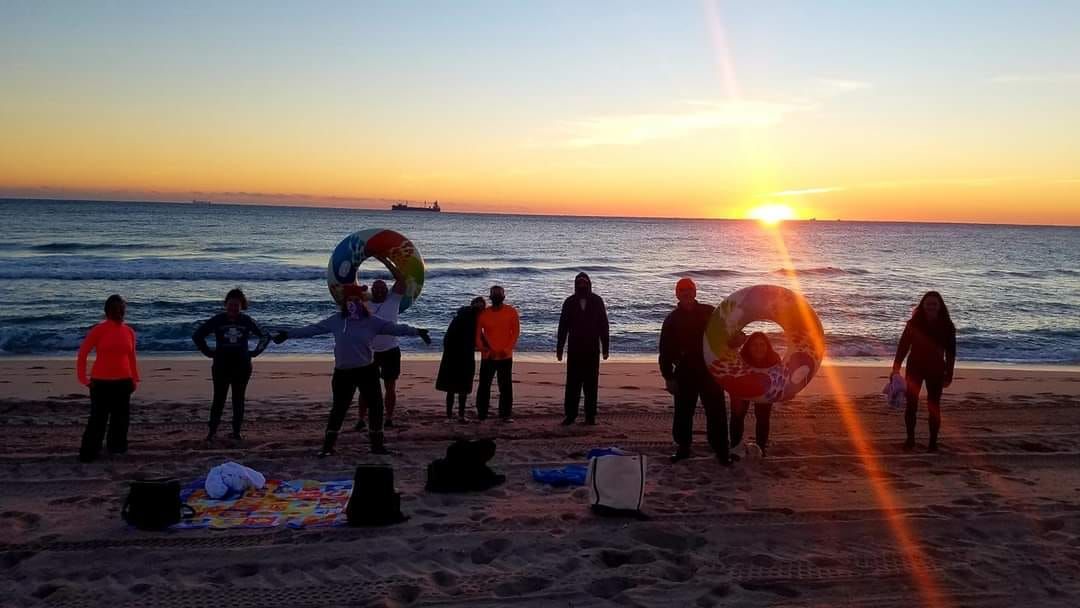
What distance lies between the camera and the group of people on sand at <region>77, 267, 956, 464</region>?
268 inches

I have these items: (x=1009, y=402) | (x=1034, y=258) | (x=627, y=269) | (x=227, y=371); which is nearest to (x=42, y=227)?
(x=627, y=269)

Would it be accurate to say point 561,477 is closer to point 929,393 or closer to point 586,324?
point 586,324

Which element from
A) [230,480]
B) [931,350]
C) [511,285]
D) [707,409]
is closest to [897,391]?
[931,350]

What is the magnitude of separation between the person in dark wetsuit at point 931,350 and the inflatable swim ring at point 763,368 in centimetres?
105

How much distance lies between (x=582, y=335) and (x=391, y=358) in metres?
2.00

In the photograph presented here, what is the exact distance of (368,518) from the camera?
528cm

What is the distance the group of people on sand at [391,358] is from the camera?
6.82 meters

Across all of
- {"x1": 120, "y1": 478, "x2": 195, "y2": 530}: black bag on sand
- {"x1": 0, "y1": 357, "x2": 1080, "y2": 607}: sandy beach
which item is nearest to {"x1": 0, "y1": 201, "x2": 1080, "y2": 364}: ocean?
{"x1": 0, "y1": 357, "x2": 1080, "y2": 607}: sandy beach

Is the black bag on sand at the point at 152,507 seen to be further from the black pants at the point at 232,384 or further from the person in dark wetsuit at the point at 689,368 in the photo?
the person in dark wetsuit at the point at 689,368

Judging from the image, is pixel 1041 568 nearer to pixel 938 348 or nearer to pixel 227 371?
pixel 938 348

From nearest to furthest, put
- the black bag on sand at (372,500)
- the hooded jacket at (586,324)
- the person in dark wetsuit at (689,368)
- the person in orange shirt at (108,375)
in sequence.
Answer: the black bag on sand at (372,500) < the person in dark wetsuit at (689,368) < the person in orange shirt at (108,375) < the hooded jacket at (586,324)

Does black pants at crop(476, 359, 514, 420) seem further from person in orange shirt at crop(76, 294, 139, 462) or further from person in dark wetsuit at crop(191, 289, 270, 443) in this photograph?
person in orange shirt at crop(76, 294, 139, 462)

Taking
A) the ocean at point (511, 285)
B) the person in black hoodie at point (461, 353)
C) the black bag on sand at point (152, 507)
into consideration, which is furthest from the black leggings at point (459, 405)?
the ocean at point (511, 285)

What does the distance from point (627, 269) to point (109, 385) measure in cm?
3504
